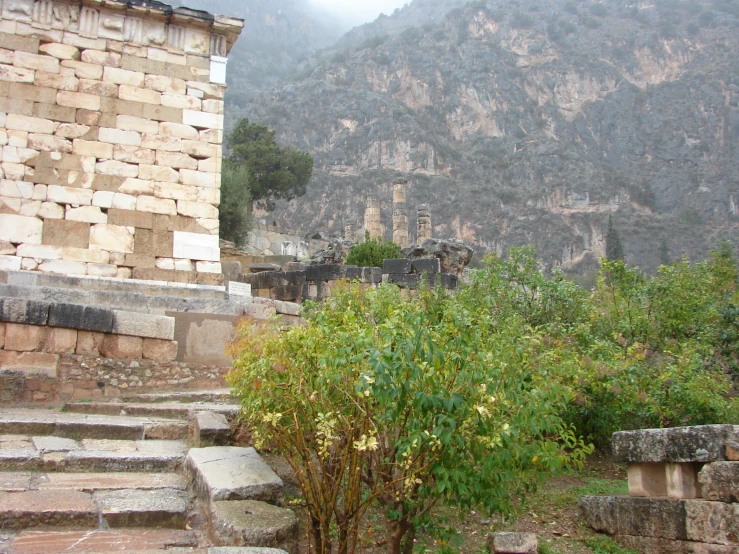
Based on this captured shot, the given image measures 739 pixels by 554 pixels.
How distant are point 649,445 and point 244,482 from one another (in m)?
2.88

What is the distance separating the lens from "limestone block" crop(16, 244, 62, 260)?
818 cm

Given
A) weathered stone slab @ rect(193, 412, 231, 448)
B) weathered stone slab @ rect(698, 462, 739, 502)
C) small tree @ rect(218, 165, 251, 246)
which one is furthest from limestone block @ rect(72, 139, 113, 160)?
small tree @ rect(218, 165, 251, 246)

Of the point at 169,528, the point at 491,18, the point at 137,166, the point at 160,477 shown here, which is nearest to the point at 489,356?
the point at 169,528

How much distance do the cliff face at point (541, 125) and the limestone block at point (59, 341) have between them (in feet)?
185

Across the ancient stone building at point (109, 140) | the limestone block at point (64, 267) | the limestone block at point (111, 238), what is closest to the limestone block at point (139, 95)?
the ancient stone building at point (109, 140)

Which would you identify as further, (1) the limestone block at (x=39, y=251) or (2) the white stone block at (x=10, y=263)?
(1) the limestone block at (x=39, y=251)

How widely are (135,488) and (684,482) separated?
3.65m

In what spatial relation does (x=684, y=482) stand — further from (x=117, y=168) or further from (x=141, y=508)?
(x=117, y=168)

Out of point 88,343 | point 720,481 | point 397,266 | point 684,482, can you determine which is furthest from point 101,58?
point 397,266

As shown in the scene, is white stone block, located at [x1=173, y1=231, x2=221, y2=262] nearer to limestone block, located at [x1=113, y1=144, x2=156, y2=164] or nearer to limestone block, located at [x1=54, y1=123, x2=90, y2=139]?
limestone block, located at [x1=113, y1=144, x2=156, y2=164]

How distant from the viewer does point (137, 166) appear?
885 centimetres

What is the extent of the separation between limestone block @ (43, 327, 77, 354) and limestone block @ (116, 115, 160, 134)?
323cm

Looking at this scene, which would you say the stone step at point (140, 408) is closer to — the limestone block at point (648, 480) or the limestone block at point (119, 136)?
the limestone block at point (648, 480)

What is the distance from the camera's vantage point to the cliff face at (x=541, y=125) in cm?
6675
